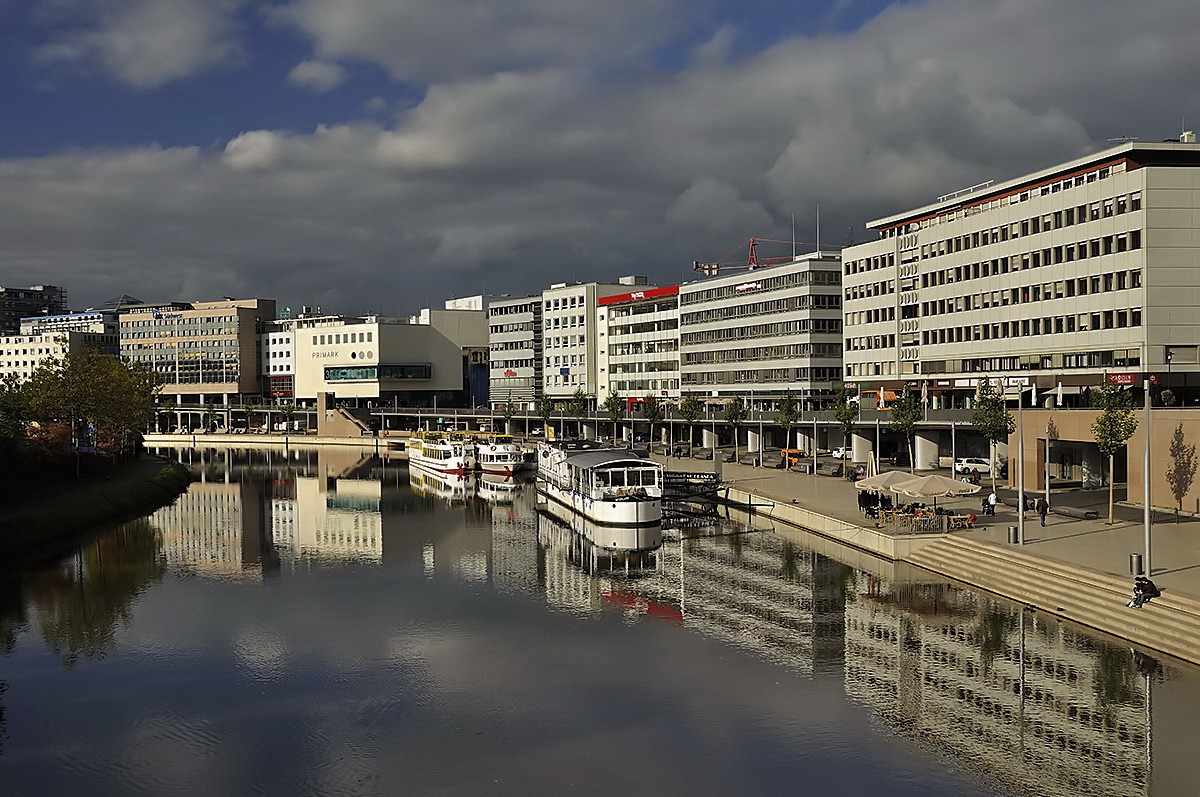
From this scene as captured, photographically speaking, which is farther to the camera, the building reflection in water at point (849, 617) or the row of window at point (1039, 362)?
the row of window at point (1039, 362)

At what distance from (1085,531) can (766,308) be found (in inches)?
3335

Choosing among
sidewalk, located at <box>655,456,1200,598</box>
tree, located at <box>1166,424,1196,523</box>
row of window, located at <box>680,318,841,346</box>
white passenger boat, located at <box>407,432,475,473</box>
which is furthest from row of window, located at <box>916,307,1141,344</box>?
white passenger boat, located at <box>407,432,475,473</box>

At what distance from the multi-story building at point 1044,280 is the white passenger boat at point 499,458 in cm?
4091

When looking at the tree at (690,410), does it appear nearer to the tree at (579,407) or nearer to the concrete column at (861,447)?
the concrete column at (861,447)

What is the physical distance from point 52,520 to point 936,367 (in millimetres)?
80910

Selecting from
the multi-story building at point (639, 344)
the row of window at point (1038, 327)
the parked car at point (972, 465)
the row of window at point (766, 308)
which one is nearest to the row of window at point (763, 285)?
the row of window at point (766, 308)

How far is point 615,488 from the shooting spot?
2990 inches

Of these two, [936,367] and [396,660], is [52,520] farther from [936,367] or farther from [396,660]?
[936,367]

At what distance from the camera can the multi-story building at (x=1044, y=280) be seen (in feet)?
258

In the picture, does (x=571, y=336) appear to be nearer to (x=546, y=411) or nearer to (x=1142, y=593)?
(x=546, y=411)

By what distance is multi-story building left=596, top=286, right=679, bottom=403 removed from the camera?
16288 centimetres

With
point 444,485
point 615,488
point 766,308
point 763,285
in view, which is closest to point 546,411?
point 766,308

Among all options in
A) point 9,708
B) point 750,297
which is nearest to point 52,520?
point 9,708

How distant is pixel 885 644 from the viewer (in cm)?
4300
